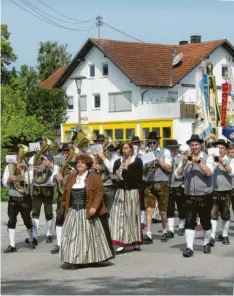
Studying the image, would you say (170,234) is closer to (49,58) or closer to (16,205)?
(16,205)

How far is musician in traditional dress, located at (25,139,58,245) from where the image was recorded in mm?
14482

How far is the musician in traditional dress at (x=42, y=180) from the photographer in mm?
14482

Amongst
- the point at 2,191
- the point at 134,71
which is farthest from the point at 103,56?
the point at 2,191

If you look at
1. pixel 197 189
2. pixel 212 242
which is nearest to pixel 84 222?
pixel 197 189

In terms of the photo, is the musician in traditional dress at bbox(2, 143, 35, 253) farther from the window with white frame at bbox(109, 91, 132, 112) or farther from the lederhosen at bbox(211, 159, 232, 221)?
the window with white frame at bbox(109, 91, 132, 112)

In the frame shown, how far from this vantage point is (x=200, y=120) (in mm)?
23797

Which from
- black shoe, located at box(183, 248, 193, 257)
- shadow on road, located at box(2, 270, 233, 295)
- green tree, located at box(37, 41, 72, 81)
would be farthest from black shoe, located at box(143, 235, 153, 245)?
green tree, located at box(37, 41, 72, 81)

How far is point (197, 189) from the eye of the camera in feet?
42.5

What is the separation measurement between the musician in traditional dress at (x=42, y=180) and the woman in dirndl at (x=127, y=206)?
58.2 inches

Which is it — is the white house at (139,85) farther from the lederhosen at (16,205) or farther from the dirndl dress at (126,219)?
the dirndl dress at (126,219)

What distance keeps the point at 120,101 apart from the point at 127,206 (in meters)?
42.5

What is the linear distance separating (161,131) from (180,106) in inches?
94.0

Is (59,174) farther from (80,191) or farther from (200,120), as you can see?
(200,120)

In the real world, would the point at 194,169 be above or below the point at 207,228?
above
